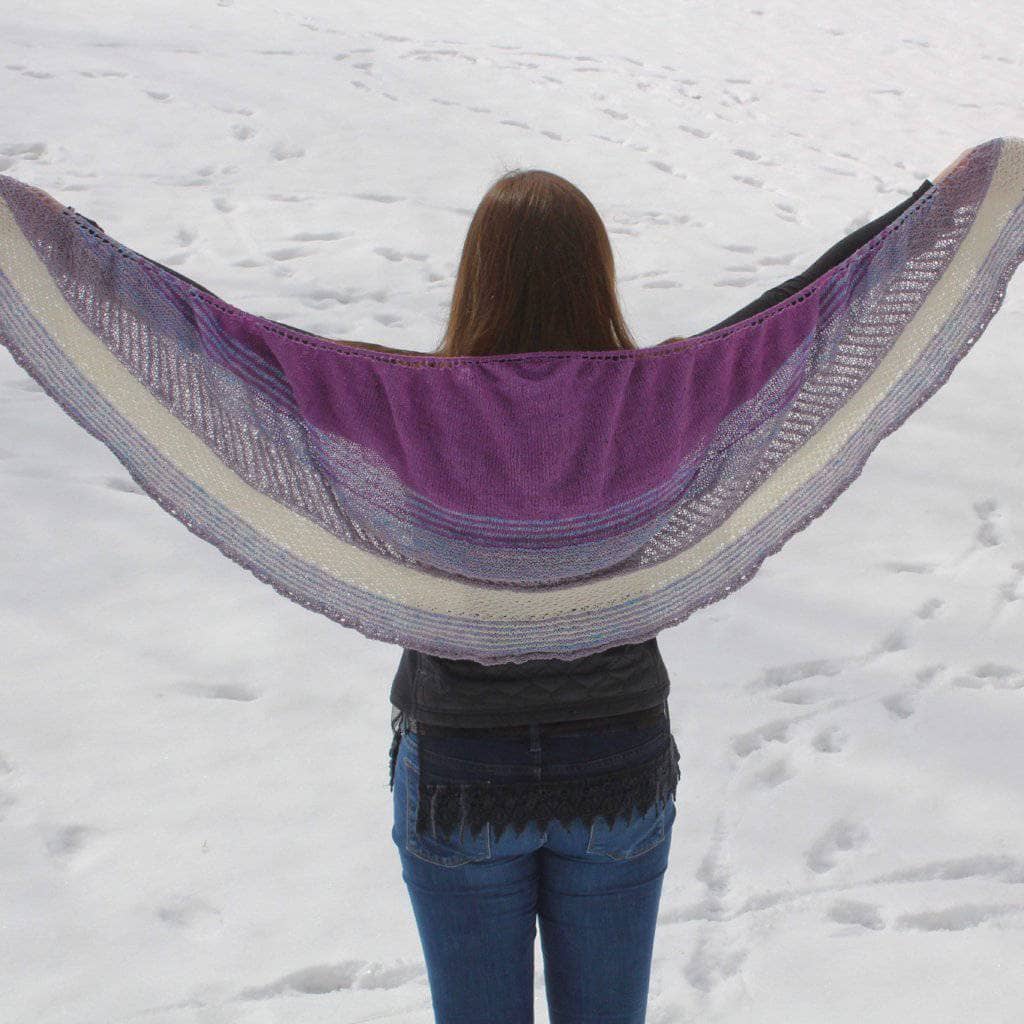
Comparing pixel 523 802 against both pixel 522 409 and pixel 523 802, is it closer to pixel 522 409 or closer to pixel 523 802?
pixel 523 802

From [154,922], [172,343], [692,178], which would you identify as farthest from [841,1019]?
[692,178]

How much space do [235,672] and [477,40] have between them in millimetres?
6580

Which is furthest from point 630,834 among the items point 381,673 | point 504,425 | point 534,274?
point 381,673

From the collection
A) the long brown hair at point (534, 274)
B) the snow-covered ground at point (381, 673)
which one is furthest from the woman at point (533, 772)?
the snow-covered ground at point (381, 673)

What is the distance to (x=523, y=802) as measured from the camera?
1.65 meters

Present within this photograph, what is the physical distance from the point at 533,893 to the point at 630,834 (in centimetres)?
15

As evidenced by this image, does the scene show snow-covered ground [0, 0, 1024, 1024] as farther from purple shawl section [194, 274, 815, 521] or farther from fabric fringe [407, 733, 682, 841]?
fabric fringe [407, 733, 682, 841]

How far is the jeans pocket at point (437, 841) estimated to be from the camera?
5.47 ft

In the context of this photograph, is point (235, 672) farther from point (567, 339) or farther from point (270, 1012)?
point (567, 339)

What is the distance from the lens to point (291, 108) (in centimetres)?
776

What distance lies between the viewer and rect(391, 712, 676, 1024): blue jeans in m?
1.67

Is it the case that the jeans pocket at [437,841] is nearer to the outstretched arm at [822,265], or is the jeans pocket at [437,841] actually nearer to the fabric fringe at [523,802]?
the fabric fringe at [523,802]

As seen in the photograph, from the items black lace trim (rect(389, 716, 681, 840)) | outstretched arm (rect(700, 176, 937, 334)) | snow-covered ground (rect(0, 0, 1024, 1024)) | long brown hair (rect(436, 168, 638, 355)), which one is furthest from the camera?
snow-covered ground (rect(0, 0, 1024, 1024))

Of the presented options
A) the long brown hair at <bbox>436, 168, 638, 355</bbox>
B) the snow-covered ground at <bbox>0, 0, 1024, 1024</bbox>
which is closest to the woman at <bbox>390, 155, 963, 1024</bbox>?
the long brown hair at <bbox>436, 168, 638, 355</bbox>
